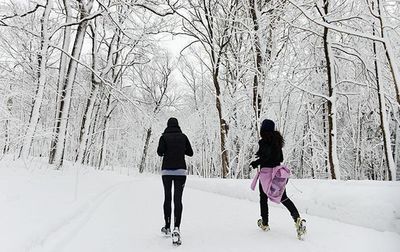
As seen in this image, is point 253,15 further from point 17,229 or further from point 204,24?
point 17,229

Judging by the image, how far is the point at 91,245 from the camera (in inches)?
185

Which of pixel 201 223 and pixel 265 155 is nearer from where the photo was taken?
pixel 265 155

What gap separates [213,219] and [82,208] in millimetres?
2901

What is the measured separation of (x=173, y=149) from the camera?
5309 mm

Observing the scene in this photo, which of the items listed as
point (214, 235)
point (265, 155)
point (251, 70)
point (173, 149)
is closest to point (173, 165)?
point (173, 149)

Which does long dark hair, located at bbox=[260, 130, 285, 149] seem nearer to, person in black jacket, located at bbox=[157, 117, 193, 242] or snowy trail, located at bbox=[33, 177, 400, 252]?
person in black jacket, located at bbox=[157, 117, 193, 242]

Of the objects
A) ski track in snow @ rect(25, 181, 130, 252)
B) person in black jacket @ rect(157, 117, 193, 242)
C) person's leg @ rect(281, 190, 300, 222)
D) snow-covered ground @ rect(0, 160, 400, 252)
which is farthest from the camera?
person in black jacket @ rect(157, 117, 193, 242)

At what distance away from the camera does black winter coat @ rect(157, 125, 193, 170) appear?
17.2 ft

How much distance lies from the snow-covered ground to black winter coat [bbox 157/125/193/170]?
3.77ft

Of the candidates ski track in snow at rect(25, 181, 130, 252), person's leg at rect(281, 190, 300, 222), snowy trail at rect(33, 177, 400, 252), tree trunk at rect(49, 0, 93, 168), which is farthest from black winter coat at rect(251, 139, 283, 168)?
tree trunk at rect(49, 0, 93, 168)

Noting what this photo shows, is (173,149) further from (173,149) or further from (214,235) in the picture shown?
(214,235)

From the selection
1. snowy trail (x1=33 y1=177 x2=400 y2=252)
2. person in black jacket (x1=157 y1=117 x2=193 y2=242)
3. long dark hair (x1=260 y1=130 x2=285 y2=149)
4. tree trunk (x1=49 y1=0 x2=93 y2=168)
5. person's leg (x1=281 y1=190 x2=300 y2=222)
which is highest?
tree trunk (x1=49 y1=0 x2=93 y2=168)

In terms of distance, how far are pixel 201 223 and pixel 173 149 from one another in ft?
6.45

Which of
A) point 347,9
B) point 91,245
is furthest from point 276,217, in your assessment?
point 347,9
